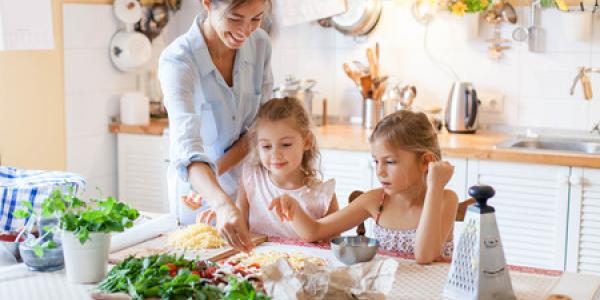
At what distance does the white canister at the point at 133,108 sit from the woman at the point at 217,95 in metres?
1.45

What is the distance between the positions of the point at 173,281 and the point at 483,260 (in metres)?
0.61

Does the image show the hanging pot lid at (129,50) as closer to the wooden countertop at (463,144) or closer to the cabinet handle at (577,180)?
the wooden countertop at (463,144)

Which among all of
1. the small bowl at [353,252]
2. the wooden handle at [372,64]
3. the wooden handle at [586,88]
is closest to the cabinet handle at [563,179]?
the wooden handle at [586,88]

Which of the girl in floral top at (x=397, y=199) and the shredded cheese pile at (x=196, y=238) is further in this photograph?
the girl in floral top at (x=397, y=199)

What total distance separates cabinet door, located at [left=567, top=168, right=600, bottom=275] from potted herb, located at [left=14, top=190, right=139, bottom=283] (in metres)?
1.90

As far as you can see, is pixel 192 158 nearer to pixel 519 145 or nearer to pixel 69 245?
pixel 69 245

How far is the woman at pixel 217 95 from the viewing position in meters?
2.07

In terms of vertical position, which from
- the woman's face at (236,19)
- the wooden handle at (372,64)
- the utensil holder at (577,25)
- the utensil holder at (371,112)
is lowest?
the utensil holder at (371,112)

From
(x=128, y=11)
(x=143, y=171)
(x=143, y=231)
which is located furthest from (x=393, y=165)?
(x=128, y=11)

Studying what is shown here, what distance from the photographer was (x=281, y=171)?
237 centimetres

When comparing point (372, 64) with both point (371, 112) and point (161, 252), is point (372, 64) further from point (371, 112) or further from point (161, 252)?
point (161, 252)

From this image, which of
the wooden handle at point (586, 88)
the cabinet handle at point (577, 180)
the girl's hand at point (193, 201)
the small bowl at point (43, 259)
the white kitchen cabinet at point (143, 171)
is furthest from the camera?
the white kitchen cabinet at point (143, 171)

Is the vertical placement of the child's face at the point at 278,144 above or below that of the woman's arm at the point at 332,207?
above

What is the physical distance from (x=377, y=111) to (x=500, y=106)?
54cm
